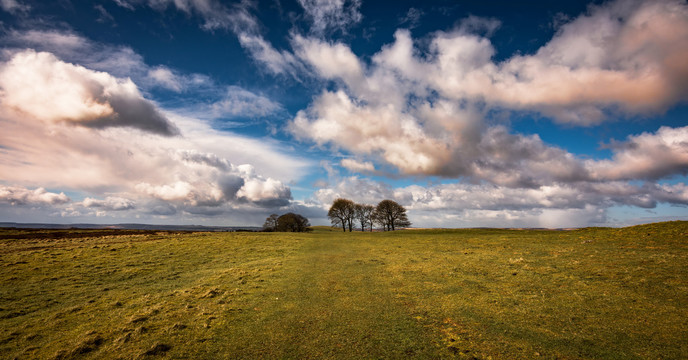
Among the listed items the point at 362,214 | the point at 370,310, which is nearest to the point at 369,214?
the point at 362,214

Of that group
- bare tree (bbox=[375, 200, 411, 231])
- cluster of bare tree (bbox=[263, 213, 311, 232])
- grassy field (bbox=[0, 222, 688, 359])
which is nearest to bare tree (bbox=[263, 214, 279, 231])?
cluster of bare tree (bbox=[263, 213, 311, 232])

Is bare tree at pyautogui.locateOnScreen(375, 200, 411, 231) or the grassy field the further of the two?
bare tree at pyautogui.locateOnScreen(375, 200, 411, 231)

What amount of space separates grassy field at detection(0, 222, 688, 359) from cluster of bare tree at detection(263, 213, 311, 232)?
261 feet

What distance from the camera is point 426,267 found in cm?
1731

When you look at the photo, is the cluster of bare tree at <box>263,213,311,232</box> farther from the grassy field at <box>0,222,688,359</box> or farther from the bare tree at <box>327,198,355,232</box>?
the grassy field at <box>0,222,688,359</box>

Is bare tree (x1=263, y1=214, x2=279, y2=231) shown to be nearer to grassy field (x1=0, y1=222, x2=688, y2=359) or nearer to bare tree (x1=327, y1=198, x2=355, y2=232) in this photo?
bare tree (x1=327, y1=198, x2=355, y2=232)

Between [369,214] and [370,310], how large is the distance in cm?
9132

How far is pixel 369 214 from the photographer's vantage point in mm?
100500

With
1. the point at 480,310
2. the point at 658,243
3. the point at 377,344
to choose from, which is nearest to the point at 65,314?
the point at 377,344

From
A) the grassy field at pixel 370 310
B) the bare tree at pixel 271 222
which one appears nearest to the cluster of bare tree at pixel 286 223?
the bare tree at pixel 271 222

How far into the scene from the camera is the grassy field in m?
7.05

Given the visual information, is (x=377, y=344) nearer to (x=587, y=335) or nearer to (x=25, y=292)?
(x=587, y=335)

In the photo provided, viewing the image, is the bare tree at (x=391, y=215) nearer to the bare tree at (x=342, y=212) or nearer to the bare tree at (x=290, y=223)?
the bare tree at (x=342, y=212)

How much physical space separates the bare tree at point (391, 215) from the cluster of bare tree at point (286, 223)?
29.7 m
